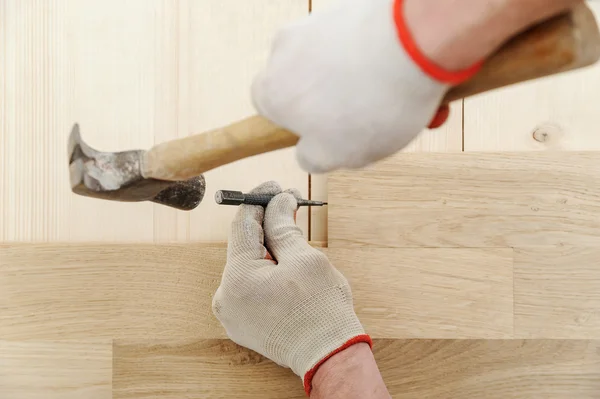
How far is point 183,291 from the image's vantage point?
30.0 inches

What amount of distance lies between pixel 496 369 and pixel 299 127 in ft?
1.80

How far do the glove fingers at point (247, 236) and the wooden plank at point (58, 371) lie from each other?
0.22 m

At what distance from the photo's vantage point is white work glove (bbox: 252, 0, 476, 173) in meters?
0.33

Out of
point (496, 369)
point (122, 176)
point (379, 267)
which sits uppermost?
point (122, 176)

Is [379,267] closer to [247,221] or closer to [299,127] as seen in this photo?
[247,221]

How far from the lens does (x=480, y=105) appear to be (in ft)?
2.69

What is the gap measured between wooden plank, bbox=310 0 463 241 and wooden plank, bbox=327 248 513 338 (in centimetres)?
8

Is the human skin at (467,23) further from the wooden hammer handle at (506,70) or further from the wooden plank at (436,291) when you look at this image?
the wooden plank at (436,291)

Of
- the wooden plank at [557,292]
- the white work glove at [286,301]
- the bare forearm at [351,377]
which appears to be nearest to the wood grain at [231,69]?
the white work glove at [286,301]

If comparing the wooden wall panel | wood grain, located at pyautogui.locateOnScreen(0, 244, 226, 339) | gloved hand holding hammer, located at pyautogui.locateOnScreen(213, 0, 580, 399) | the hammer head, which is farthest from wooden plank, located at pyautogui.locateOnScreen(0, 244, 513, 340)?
gloved hand holding hammer, located at pyautogui.locateOnScreen(213, 0, 580, 399)

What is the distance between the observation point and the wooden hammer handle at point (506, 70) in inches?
13.0

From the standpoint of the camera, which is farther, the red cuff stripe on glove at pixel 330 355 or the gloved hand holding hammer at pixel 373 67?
the red cuff stripe on glove at pixel 330 355

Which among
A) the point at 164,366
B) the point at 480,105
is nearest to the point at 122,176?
the point at 164,366

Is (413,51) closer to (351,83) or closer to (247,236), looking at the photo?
(351,83)
